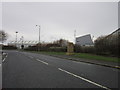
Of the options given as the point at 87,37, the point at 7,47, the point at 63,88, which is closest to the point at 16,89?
the point at 63,88

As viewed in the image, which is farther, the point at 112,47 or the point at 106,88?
the point at 112,47

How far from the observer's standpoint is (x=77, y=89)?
5434 mm

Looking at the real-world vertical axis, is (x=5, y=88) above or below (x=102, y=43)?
below

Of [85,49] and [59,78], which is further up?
[85,49]

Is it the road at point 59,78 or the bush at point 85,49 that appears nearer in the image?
the road at point 59,78

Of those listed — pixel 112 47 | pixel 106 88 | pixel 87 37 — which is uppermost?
pixel 87 37

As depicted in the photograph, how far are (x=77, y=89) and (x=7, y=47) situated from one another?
110 meters

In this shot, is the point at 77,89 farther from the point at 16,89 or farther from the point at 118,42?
the point at 118,42

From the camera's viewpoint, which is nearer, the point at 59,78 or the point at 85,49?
the point at 59,78

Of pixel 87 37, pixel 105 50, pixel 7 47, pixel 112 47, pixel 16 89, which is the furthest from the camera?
pixel 7 47

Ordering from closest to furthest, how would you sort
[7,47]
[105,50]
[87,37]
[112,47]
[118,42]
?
1. [118,42]
2. [112,47]
3. [105,50]
4. [87,37]
5. [7,47]

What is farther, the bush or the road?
the bush

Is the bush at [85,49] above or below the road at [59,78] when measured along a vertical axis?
above

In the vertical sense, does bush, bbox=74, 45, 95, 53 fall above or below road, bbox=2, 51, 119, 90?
above
